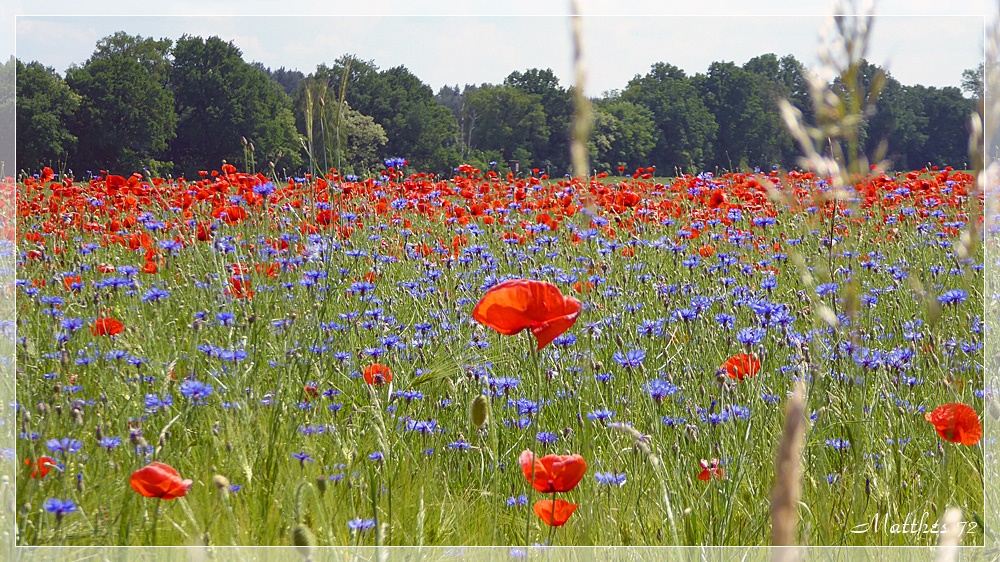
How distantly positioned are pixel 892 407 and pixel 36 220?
3455 mm

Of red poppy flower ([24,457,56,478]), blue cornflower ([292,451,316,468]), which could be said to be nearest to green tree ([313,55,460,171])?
blue cornflower ([292,451,316,468])

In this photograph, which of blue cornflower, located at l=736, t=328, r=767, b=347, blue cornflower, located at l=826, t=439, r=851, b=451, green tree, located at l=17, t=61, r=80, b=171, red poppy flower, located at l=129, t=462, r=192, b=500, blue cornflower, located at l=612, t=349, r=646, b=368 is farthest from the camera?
green tree, located at l=17, t=61, r=80, b=171

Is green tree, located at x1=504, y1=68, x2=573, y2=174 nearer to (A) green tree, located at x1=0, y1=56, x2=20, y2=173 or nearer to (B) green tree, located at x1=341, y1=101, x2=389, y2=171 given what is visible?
(B) green tree, located at x1=341, y1=101, x2=389, y2=171

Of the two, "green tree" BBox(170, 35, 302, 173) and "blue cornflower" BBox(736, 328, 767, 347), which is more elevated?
"green tree" BBox(170, 35, 302, 173)

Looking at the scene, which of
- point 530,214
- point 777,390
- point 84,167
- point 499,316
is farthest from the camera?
point 530,214

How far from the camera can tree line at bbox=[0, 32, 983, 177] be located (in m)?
2.40

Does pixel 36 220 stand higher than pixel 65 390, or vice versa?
pixel 36 220

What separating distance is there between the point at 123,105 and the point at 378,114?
86 cm

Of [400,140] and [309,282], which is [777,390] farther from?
[400,140]

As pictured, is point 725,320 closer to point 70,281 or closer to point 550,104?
point 550,104

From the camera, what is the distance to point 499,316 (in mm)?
1091

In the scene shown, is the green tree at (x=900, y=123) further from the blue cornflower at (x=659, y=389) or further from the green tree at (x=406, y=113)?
the green tree at (x=406, y=113)

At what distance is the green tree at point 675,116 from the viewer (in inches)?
102

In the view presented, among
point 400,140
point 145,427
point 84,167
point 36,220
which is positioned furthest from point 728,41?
point 36,220
